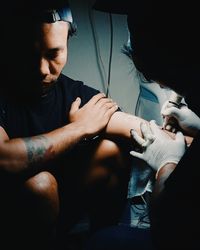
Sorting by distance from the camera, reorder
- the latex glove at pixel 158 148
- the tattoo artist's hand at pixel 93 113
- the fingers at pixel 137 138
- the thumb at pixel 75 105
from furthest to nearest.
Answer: the thumb at pixel 75 105 < the tattoo artist's hand at pixel 93 113 < the fingers at pixel 137 138 < the latex glove at pixel 158 148

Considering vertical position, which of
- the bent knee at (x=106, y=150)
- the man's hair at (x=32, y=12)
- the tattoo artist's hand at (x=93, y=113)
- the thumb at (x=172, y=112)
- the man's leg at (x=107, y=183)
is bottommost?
the man's leg at (x=107, y=183)

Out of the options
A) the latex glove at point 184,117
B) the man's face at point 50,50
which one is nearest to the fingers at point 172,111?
the latex glove at point 184,117

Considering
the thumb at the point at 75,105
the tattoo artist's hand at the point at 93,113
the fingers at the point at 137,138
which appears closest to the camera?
the fingers at the point at 137,138

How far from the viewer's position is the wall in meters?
2.26

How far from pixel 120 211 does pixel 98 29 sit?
129cm

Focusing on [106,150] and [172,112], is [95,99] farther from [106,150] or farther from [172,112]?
[172,112]

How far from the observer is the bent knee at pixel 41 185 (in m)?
1.42

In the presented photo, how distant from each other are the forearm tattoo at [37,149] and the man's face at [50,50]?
13.3 inches

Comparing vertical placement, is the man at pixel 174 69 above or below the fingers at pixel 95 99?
above

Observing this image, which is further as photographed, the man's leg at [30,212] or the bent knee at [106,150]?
the bent knee at [106,150]


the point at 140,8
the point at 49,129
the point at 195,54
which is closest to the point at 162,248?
the point at 195,54

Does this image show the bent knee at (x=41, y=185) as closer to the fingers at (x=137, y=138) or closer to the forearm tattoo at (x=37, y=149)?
the forearm tattoo at (x=37, y=149)

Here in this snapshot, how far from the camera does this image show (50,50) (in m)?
1.59

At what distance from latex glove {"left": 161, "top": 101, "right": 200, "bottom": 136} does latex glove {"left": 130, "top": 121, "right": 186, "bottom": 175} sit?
21 cm
